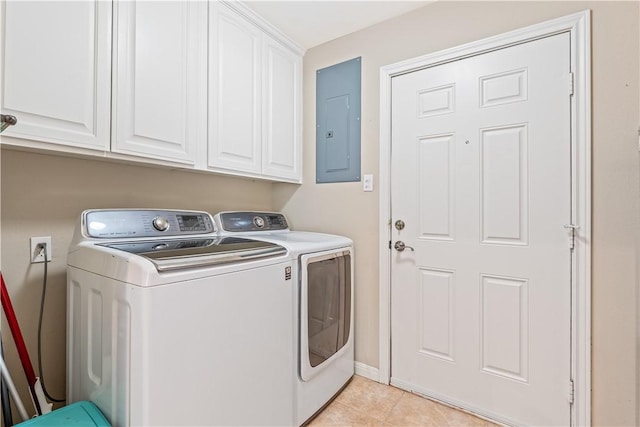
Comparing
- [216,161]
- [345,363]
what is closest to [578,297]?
[345,363]

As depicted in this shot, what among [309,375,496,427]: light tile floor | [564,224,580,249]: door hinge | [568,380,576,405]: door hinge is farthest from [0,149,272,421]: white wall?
[568,380,576,405]: door hinge

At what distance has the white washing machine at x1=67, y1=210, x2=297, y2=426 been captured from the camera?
3.02 feet

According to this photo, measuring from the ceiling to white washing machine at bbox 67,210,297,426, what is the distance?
4.83 feet

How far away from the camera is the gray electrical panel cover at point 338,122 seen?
2.09 metres

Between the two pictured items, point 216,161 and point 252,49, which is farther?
point 252,49

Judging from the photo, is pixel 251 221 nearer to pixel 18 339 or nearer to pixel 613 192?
pixel 18 339

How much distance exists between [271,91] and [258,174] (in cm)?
60

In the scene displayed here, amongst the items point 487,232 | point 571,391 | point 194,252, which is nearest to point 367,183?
point 487,232

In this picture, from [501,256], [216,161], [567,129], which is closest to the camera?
[567,129]

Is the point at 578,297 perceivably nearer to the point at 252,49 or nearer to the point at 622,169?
the point at 622,169

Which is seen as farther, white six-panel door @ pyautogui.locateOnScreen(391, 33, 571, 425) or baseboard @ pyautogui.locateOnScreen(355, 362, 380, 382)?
baseboard @ pyautogui.locateOnScreen(355, 362, 380, 382)

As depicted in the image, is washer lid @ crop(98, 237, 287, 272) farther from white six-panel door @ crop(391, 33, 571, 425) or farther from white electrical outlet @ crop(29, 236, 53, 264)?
white six-panel door @ crop(391, 33, 571, 425)

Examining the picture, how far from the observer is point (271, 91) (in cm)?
203

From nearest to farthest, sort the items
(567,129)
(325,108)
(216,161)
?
(567,129) < (216,161) < (325,108)
